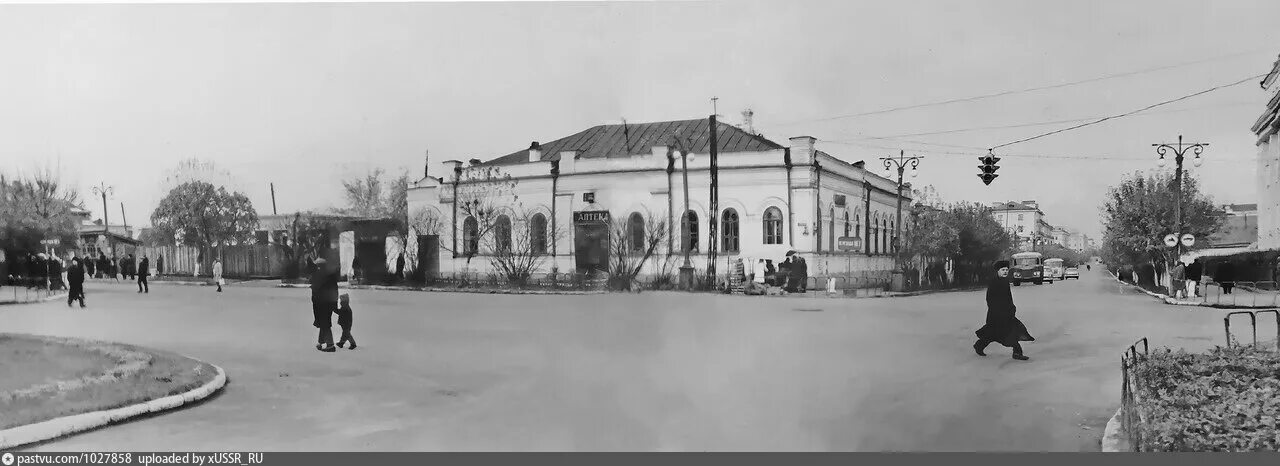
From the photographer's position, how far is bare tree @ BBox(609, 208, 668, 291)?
14.3 ft

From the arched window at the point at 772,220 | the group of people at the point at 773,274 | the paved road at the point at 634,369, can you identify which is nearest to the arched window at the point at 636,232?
the paved road at the point at 634,369

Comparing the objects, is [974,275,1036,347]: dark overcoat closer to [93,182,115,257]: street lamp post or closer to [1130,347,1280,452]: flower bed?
[1130,347,1280,452]: flower bed

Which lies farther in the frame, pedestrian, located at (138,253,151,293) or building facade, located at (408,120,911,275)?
pedestrian, located at (138,253,151,293)

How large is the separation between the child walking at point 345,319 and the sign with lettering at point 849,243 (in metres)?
2.97

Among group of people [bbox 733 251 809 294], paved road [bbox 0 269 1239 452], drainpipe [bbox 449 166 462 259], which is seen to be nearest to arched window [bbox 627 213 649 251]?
paved road [bbox 0 269 1239 452]

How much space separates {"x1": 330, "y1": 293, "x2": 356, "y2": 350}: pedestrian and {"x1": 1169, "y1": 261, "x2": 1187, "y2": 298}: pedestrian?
4.94 meters

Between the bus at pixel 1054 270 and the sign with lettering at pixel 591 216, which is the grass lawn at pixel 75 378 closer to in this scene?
the sign with lettering at pixel 591 216

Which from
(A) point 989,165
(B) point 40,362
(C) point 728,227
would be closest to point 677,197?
(C) point 728,227

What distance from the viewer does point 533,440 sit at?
3545mm

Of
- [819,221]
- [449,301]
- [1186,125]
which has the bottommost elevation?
[449,301]

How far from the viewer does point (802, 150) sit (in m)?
4.36

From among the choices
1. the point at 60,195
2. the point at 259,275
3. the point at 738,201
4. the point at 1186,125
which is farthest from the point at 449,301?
the point at 1186,125

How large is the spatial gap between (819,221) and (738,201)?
502 millimetres

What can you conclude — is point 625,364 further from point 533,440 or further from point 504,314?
point 504,314
